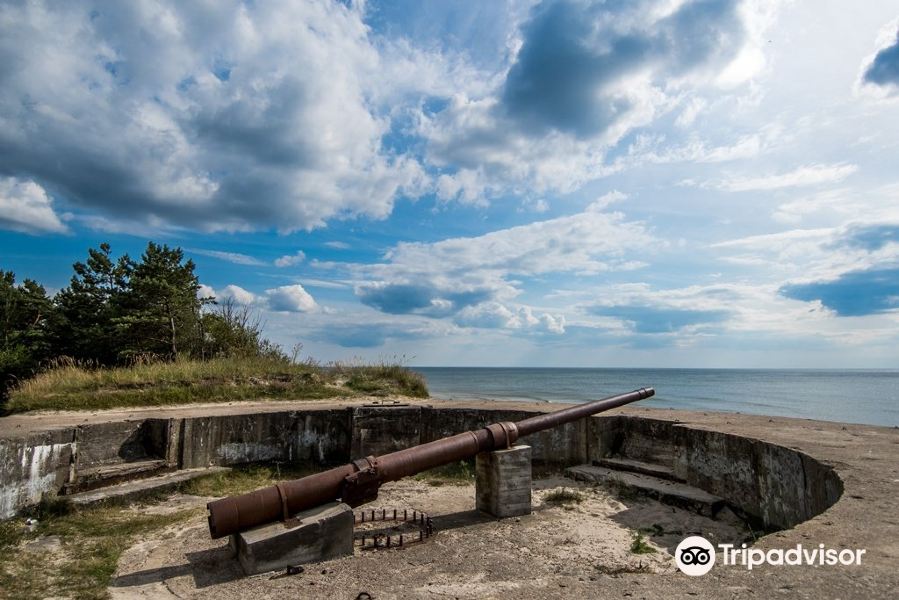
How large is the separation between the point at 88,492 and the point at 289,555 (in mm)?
3866

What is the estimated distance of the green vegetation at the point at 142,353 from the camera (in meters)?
10.3

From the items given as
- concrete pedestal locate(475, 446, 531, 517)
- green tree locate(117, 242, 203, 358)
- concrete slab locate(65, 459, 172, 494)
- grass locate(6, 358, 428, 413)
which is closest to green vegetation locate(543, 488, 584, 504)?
concrete pedestal locate(475, 446, 531, 517)

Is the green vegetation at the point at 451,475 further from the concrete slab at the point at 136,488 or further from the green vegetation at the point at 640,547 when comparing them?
the concrete slab at the point at 136,488

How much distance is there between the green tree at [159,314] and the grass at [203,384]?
145 inches

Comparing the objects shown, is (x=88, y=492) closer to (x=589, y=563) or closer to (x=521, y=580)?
(x=521, y=580)

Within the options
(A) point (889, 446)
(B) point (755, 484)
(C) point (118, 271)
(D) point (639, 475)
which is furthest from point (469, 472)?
(C) point (118, 271)

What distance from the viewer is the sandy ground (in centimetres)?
377

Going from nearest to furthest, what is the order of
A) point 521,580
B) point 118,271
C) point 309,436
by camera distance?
1. point 521,580
2. point 309,436
3. point 118,271

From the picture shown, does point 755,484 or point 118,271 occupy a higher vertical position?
point 118,271

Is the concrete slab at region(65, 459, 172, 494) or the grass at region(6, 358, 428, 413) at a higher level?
the grass at region(6, 358, 428, 413)

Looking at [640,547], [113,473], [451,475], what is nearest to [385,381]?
[451,475]

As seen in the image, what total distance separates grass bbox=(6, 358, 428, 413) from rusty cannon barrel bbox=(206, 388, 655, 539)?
649 centimetres

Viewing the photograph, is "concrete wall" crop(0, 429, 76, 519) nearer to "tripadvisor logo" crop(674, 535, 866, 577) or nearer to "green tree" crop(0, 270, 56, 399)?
"tripadvisor logo" crop(674, 535, 866, 577)

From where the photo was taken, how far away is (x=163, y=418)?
7.82 meters
